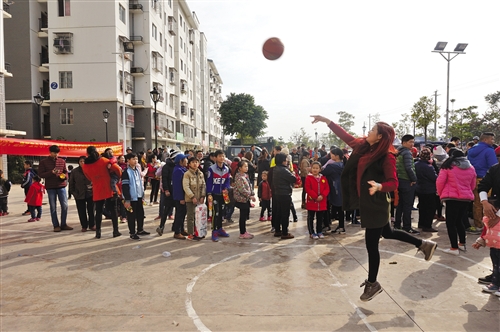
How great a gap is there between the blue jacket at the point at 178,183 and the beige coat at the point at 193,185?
15 cm

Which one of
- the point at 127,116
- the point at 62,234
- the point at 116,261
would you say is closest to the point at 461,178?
the point at 116,261

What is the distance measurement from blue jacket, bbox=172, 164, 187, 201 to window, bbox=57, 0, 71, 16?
31656 millimetres

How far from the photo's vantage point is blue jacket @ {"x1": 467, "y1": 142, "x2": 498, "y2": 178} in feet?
24.6

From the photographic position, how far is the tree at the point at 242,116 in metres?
66.6

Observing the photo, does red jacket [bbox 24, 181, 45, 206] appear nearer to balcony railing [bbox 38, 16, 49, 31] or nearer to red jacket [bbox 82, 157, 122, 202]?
red jacket [bbox 82, 157, 122, 202]

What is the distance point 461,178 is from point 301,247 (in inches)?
120

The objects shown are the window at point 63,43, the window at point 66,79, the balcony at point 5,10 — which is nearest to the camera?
the balcony at point 5,10

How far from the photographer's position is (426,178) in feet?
26.6

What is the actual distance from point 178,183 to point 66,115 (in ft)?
98.8

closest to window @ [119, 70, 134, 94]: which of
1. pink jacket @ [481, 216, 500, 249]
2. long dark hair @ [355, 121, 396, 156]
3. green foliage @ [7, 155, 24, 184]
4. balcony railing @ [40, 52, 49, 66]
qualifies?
balcony railing @ [40, 52, 49, 66]

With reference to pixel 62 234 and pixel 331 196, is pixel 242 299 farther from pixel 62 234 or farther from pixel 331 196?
pixel 62 234

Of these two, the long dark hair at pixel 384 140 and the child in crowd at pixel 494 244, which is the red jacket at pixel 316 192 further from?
the long dark hair at pixel 384 140

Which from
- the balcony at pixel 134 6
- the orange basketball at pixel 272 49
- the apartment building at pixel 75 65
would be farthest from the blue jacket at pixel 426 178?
the balcony at pixel 134 6

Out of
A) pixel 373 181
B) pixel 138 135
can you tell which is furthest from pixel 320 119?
pixel 138 135
